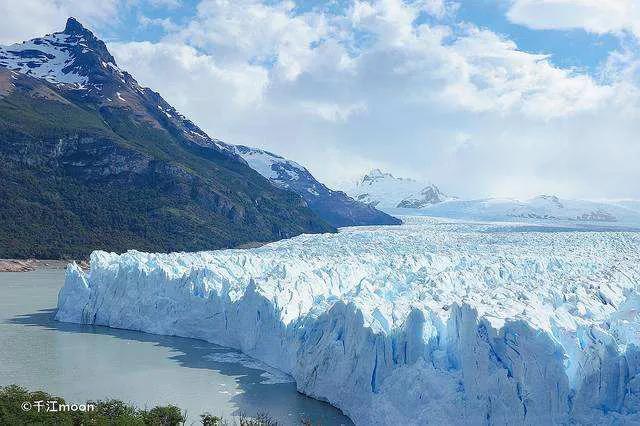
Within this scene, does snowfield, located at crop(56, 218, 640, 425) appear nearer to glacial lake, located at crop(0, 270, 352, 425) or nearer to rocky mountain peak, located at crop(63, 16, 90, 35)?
glacial lake, located at crop(0, 270, 352, 425)

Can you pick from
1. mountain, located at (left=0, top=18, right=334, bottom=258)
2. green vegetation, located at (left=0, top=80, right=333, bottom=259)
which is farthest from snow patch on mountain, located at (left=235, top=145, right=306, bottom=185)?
green vegetation, located at (left=0, top=80, right=333, bottom=259)

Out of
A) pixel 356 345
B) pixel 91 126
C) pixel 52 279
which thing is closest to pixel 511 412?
pixel 356 345

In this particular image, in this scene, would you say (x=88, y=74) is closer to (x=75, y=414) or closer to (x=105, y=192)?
(x=105, y=192)

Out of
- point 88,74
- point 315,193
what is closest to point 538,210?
point 315,193

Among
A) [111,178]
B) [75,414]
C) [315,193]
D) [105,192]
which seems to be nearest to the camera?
[75,414]

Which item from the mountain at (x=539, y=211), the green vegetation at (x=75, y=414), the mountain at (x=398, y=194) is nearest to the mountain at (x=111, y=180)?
the mountain at (x=539, y=211)

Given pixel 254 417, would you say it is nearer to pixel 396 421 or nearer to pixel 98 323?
pixel 396 421
